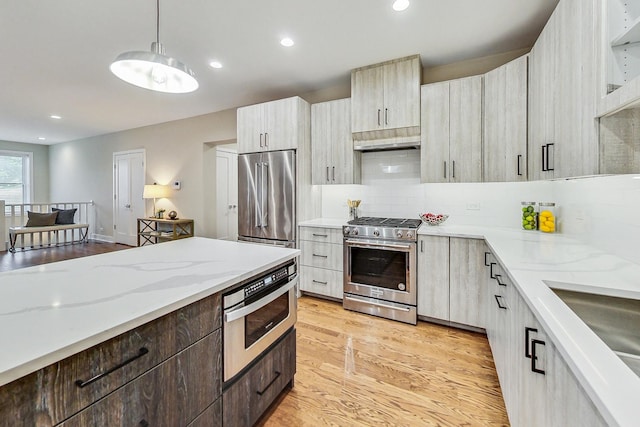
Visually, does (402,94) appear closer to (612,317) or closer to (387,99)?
(387,99)

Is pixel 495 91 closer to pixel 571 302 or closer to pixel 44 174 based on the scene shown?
pixel 571 302

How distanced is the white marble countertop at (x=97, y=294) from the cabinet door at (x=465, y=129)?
2024 millimetres

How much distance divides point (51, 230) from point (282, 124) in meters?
6.65

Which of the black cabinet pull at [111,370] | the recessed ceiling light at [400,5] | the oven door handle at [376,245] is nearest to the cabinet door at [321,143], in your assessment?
the oven door handle at [376,245]

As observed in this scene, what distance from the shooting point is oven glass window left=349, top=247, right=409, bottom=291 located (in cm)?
281

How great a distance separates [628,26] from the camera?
1.17 metres

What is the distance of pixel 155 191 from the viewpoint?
17.8ft

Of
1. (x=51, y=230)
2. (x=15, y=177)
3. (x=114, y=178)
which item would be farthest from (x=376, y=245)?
(x=15, y=177)

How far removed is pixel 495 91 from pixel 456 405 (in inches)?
103

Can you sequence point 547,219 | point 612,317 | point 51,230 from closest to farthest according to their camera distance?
point 612,317
point 547,219
point 51,230

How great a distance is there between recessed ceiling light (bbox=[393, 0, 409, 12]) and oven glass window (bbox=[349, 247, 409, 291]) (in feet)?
6.97

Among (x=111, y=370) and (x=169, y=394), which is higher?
(x=111, y=370)

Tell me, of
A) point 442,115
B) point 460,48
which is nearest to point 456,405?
point 442,115

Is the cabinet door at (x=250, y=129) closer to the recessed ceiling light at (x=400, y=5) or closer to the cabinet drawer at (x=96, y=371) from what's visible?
the recessed ceiling light at (x=400, y=5)
